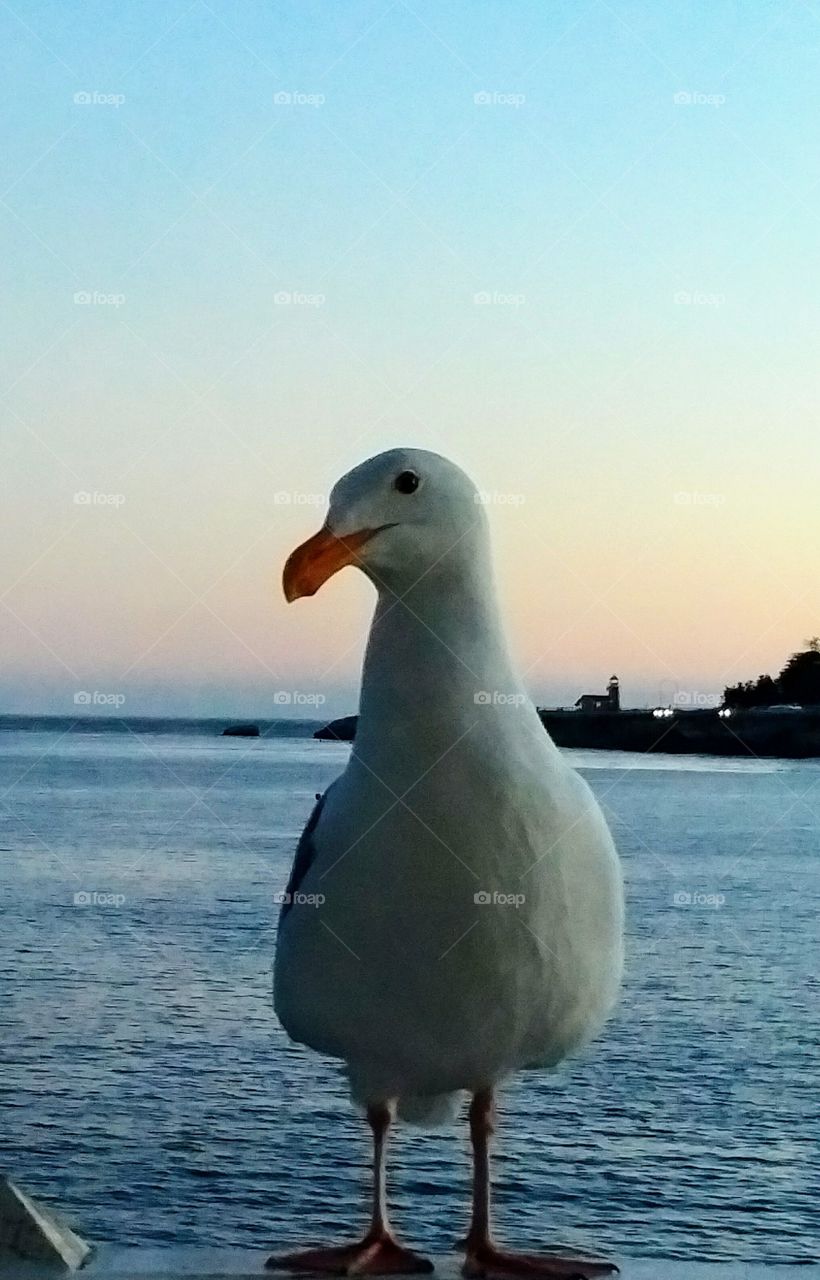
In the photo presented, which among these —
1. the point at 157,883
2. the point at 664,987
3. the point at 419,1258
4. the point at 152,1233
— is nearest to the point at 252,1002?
the point at 152,1233

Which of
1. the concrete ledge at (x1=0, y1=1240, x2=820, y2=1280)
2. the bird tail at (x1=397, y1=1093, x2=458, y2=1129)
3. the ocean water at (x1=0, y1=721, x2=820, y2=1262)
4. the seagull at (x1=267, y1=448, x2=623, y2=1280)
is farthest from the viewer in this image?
the ocean water at (x1=0, y1=721, x2=820, y2=1262)

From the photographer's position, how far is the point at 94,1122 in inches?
325

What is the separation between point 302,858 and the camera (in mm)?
1909

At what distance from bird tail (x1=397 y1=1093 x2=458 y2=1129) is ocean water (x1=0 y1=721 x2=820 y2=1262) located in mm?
288

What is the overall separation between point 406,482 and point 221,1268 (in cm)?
102

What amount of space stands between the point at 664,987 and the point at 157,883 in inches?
237

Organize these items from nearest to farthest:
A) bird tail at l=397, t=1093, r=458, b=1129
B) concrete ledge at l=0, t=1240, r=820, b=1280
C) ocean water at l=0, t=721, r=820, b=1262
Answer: concrete ledge at l=0, t=1240, r=820, b=1280 < bird tail at l=397, t=1093, r=458, b=1129 < ocean water at l=0, t=721, r=820, b=1262

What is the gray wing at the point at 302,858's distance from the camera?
1.89 metres

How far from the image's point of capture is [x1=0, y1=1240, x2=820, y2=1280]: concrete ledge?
6.15ft

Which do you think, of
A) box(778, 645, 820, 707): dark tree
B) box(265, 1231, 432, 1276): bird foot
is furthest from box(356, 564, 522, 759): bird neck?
box(778, 645, 820, 707): dark tree

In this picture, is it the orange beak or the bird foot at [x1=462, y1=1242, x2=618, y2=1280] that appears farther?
the bird foot at [x1=462, y1=1242, x2=618, y2=1280]

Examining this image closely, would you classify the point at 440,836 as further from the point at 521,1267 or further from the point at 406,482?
the point at 521,1267

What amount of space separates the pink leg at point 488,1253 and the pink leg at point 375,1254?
0.07 metres

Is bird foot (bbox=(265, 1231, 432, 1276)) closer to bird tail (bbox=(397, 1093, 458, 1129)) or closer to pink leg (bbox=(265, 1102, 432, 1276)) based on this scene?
pink leg (bbox=(265, 1102, 432, 1276))
